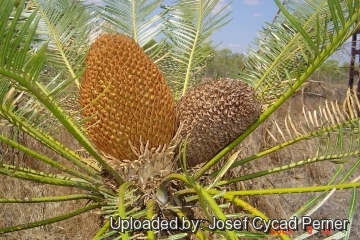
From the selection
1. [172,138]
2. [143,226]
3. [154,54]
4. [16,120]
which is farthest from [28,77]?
[154,54]

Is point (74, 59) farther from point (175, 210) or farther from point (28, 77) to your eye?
point (28, 77)

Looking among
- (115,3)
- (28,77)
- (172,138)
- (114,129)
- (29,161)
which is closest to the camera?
(28,77)

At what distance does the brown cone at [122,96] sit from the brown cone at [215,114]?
94mm

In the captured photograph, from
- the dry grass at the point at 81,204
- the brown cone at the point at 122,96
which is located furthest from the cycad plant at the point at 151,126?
the dry grass at the point at 81,204

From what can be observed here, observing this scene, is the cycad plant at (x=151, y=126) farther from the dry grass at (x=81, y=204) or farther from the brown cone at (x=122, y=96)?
the dry grass at (x=81, y=204)

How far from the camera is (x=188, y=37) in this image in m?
1.61

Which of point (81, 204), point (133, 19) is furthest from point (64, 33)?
point (81, 204)

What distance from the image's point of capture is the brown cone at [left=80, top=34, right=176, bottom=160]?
1080 mm

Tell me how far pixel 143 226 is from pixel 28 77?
0.42 m

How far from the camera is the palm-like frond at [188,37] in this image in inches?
62.5

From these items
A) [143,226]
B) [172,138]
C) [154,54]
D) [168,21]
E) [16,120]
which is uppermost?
[168,21]

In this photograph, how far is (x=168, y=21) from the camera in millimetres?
1659

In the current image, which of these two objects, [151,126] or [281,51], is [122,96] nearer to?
[151,126]

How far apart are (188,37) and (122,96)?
60 cm
